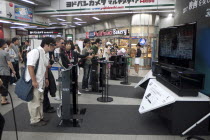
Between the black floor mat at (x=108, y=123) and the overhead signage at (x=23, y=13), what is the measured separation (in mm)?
6153

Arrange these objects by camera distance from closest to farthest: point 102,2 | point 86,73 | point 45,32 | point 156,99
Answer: point 156,99
point 86,73
point 102,2
point 45,32

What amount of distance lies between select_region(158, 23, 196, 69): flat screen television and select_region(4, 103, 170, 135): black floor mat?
132 cm

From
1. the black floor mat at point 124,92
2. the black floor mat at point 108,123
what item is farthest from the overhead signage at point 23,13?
the black floor mat at point 108,123

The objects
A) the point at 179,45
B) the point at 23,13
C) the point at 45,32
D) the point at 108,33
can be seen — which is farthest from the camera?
the point at 108,33

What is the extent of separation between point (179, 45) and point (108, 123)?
2.18 metres

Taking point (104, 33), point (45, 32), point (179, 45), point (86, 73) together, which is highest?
point (104, 33)

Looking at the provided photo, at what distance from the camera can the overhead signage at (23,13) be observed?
8.80 meters

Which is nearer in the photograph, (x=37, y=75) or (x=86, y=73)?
(x=37, y=75)

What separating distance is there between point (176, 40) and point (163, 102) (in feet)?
4.83

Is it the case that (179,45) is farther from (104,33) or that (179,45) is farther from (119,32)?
(104,33)

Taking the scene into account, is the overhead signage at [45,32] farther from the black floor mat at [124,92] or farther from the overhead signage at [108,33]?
the black floor mat at [124,92]

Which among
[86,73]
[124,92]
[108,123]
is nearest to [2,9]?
[86,73]

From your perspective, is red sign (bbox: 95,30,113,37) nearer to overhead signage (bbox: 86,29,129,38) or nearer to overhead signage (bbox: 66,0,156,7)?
overhead signage (bbox: 86,29,129,38)

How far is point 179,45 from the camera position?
3.75 metres
